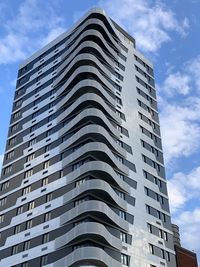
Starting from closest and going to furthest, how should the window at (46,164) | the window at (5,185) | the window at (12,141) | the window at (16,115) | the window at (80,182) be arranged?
the window at (80,182) < the window at (46,164) < the window at (5,185) < the window at (12,141) < the window at (16,115)

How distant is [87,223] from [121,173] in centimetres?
1320

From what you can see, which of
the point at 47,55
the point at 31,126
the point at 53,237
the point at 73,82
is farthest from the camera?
the point at 47,55

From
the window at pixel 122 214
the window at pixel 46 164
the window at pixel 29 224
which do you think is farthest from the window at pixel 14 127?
the window at pixel 122 214

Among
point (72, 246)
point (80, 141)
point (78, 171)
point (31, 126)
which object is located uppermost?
point (31, 126)

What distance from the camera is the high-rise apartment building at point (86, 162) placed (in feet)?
178

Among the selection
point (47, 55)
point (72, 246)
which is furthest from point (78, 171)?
point (47, 55)

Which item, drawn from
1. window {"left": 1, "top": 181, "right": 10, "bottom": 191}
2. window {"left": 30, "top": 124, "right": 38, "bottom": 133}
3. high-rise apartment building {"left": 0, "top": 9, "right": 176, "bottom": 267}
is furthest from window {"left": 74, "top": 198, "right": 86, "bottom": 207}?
window {"left": 30, "top": 124, "right": 38, "bottom": 133}

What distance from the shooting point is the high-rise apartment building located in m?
54.3

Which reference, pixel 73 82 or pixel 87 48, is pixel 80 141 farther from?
pixel 87 48

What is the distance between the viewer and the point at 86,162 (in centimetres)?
5781

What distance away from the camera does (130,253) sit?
2208 inches

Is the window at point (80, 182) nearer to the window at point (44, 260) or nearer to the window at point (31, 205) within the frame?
the window at point (31, 205)

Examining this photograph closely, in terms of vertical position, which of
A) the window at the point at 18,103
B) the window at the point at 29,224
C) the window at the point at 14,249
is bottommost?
the window at the point at 14,249

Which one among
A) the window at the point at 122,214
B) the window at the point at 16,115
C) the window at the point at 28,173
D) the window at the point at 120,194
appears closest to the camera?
the window at the point at 122,214
